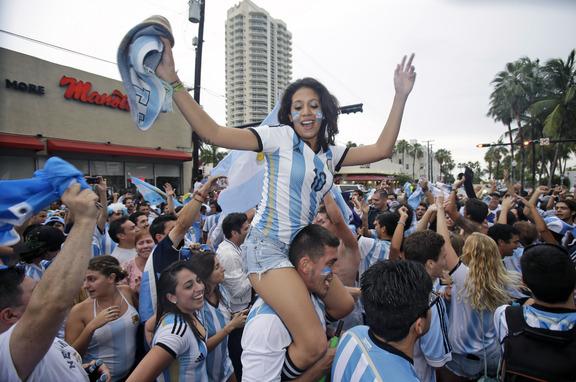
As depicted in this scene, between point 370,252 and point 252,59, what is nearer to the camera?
point 370,252

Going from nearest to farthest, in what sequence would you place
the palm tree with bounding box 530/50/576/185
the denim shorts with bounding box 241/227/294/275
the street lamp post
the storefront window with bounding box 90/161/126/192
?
1. the denim shorts with bounding box 241/227/294/275
2. the street lamp post
3. the storefront window with bounding box 90/161/126/192
4. the palm tree with bounding box 530/50/576/185

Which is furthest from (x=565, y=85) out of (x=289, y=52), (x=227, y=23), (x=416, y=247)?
(x=227, y=23)

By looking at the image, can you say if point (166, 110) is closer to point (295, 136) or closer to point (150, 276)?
point (295, 136)

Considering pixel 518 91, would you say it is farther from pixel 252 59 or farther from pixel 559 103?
pixel 252 59

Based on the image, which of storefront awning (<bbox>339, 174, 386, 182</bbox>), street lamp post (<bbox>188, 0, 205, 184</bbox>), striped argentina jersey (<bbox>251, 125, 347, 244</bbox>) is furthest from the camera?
storefront awning (<bbox>339, 174, 386, 182</bbox>)

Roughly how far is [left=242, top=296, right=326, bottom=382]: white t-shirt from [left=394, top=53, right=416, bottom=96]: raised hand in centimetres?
213

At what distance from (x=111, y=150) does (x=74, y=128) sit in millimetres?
2297

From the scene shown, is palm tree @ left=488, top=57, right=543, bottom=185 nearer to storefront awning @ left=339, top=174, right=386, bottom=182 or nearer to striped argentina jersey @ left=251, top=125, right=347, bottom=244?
storefront awning @ left=339, top=174, right=386, bottom=182

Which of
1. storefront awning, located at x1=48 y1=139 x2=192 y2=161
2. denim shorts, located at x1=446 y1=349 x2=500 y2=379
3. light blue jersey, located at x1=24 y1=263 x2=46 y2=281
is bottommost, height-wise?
denim shorts, located at x1=446 y1=349 x2=500 y2=379

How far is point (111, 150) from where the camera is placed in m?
23.1

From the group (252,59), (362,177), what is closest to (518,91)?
(362,177)

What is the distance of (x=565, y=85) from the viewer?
4162 centimetres

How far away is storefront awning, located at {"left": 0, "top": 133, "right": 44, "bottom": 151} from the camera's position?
59.2ft

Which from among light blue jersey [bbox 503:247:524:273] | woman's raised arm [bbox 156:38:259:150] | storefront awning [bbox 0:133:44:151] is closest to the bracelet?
woman's raised arm [bbox 156:38:259:150]
